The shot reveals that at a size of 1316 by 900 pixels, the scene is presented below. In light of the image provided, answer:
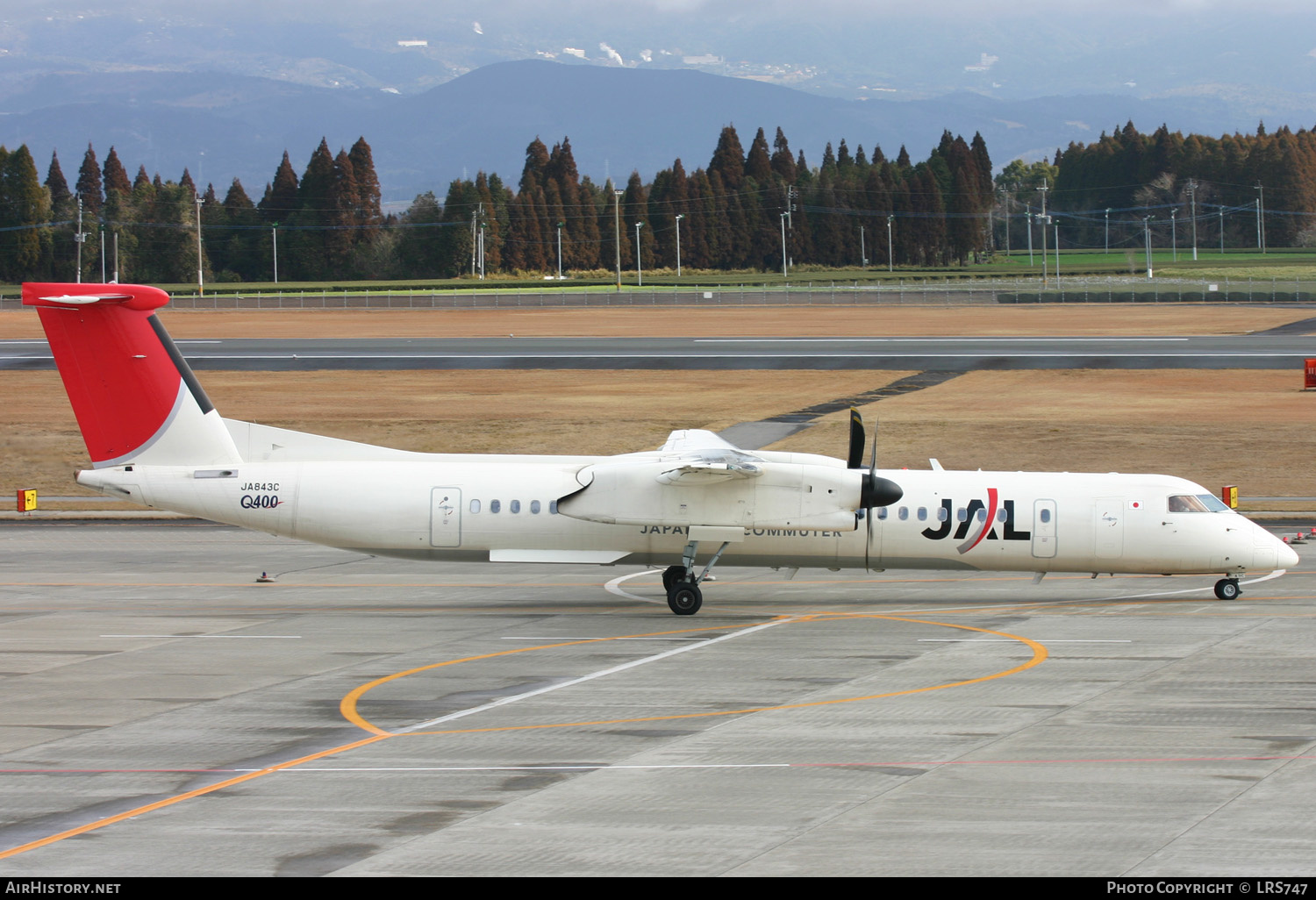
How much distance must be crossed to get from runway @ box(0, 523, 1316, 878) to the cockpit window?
206 cm

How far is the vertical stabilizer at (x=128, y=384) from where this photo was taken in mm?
26047

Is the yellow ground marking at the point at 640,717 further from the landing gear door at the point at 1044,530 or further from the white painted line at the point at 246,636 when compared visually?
the white painted line at the point at 246,636

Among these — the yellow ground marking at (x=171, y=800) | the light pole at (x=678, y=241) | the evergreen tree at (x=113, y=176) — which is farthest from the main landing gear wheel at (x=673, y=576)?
the evergreen tree at (x=113, y=176)

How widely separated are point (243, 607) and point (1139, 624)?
728 inches

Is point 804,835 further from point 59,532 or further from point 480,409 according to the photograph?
point 480,409

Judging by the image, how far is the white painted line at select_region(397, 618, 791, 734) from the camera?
60.2 feet

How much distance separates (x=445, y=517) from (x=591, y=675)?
705cm

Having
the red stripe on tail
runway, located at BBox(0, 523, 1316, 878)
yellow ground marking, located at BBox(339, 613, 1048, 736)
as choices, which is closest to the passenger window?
runway, located at BBox(0, 523, 1316, 878)

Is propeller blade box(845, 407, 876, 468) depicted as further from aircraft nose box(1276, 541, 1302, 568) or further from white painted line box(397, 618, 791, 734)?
aircraft nose box(1276, 541, 1302, 568)

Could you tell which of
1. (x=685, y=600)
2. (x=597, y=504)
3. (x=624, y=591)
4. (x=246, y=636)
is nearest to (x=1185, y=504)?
(x=685, y=600)

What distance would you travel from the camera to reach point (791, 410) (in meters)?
54.6

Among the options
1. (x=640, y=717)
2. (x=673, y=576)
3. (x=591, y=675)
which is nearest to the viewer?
(x=640, y=717)

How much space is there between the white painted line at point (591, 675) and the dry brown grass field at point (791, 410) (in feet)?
71.2

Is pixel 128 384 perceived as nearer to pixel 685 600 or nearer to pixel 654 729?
pixel 685 600
